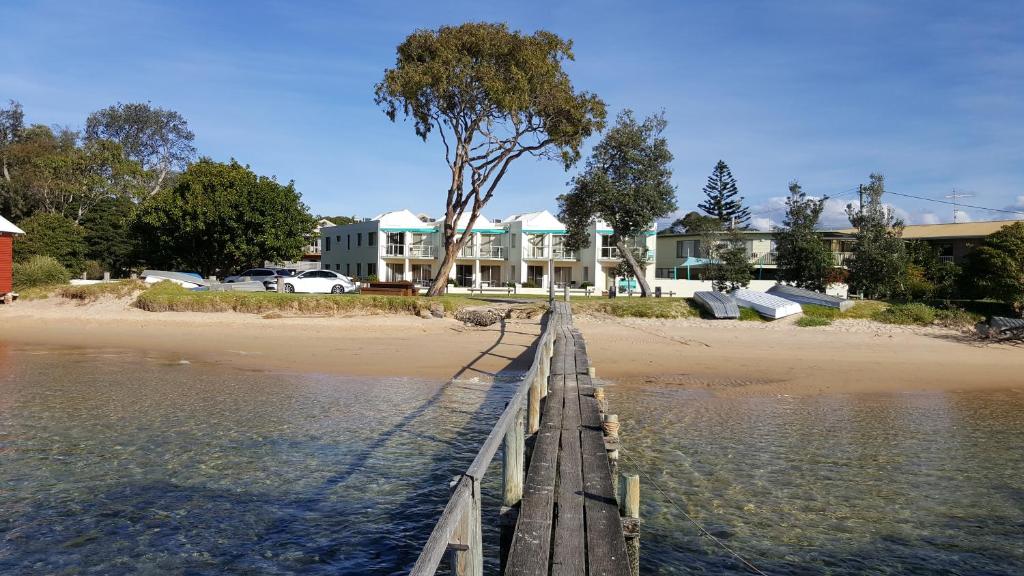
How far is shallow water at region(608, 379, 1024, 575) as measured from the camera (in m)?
6.92

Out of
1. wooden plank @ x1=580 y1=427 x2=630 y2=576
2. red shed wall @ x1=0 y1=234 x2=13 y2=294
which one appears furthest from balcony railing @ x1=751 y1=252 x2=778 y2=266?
wooden plank @ x1=580 y1=427 x2=630 y2=576

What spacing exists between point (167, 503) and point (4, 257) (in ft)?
102

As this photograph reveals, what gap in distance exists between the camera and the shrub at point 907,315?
2616cm

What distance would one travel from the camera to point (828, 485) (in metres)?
9.04

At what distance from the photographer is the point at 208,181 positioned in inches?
1692

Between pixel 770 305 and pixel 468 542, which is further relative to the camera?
pixel 770 305

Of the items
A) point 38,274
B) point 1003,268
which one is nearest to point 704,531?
point 1003,268

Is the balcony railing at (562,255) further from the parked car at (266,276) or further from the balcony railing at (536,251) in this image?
the parked car at (266,276)

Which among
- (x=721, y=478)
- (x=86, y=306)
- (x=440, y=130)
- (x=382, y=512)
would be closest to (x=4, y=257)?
(x=86, y=306)

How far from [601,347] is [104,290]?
2149 centimetres

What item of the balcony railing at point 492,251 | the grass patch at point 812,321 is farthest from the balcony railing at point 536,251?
the grass patch at point 812,321

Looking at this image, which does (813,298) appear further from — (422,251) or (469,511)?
(422,251)

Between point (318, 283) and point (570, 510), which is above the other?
point (318, 283)

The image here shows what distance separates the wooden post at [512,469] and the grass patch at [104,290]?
28860 mm
